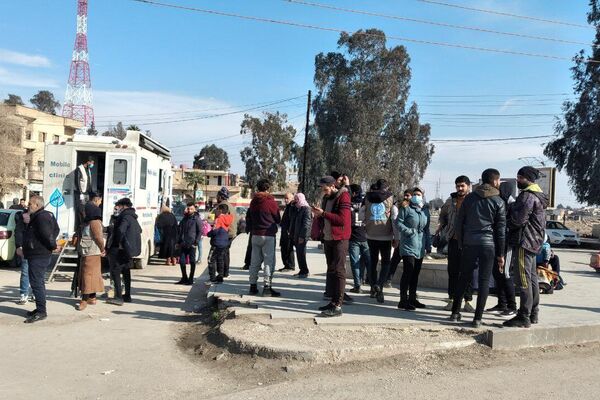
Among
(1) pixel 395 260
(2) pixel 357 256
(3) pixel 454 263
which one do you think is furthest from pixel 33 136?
(3) pixel 454 263

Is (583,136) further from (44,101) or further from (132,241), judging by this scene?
(44,101)

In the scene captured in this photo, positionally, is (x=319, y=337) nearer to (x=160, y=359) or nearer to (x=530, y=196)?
(x=160, y=359)

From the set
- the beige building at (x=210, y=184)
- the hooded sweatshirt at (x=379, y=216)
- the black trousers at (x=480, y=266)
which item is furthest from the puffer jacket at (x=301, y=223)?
the beige building at (x=210, y=184)

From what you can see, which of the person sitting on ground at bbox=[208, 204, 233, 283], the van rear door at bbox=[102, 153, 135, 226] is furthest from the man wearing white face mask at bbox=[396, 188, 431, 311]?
the van rear door at bbox=[102, 153, 135, 226]

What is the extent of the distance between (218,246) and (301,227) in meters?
1.72

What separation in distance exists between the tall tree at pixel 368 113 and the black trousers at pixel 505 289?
3322cm

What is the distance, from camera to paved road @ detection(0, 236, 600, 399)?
4.83m

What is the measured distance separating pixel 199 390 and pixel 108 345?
2087 mm

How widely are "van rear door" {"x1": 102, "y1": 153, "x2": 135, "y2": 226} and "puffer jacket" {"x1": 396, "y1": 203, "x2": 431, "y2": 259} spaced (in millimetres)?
7425

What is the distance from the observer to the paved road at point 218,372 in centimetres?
483

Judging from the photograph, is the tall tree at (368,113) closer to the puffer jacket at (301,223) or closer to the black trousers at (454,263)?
the puffer jacket at (301,223)

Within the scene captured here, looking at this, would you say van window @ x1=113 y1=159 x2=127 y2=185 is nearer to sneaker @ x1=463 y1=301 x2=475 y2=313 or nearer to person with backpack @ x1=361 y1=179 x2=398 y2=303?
person with backpack @ x1=361 y1=179 x2=398 y2=303

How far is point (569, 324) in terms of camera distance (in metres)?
6.49

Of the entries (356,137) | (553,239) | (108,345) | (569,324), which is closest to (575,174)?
(553,239)
